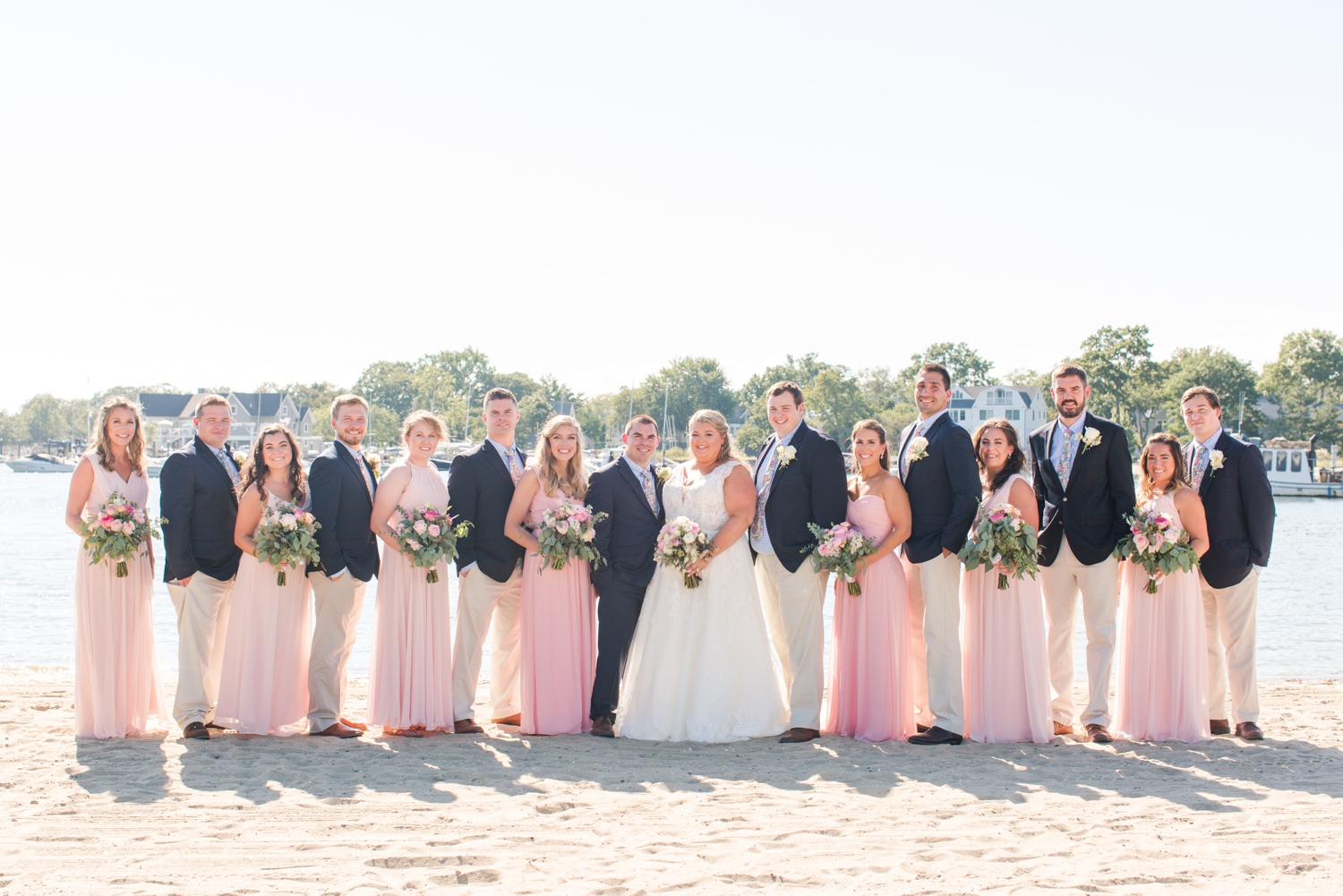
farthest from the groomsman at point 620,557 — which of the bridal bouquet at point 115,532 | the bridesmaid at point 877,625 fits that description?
the bridal bouquet at point 115,532

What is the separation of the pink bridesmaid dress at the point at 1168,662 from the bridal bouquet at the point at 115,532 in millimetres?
7104

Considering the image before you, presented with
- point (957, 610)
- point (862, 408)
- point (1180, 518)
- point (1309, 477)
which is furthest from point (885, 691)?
point (862, 408)

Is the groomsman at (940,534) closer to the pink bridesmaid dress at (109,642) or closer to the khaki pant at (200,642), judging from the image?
the khaki pant at (200,642)

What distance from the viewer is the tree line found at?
280ft

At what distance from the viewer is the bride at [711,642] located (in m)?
7.23

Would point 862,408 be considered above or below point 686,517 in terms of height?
above

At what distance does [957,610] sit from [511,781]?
3419 mm

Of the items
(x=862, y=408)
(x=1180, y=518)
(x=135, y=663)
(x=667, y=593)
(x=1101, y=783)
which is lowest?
(x=1101, y=783)

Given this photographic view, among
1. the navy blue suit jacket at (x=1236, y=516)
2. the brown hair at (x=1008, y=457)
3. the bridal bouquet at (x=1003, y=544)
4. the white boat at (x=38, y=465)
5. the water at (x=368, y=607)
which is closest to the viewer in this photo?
the bridal bouquet at (x=1003, y=544)

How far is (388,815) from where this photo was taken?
5469mm

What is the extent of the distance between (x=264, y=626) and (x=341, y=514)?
955 mm

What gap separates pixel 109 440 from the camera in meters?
7.29

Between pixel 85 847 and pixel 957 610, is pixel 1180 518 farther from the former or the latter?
pixel 85 847

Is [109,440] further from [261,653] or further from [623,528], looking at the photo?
[623,528]
